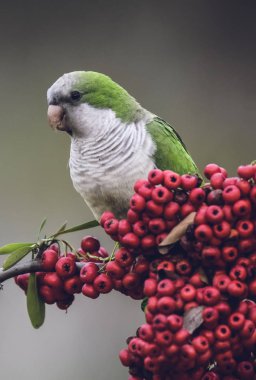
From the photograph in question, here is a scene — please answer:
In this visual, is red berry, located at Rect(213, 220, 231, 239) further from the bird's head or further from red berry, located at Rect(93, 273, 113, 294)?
the bird's head

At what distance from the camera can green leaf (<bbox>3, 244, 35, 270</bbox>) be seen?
8.41ft

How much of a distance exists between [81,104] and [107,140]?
0.19 meters

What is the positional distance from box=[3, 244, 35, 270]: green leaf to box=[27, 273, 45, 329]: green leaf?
7 cm

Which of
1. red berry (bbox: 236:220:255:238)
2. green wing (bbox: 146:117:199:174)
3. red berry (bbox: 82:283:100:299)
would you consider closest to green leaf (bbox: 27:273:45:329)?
red berry (bbox: 82:283:100:299)

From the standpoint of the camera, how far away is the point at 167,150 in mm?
3381

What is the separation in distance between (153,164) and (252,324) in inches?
46.9

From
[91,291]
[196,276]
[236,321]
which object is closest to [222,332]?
[236,321]

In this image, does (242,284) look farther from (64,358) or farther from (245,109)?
(245,109)

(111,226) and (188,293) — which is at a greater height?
(111,226)

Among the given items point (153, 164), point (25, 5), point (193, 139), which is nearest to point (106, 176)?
point (153, 164)

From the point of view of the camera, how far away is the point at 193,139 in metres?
5.92

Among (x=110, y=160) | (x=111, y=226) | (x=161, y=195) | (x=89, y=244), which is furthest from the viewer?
(x=110, y=160)

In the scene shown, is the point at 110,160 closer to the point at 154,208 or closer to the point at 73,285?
the point at 73,285

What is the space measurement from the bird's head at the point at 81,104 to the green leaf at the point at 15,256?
0.87 meters
